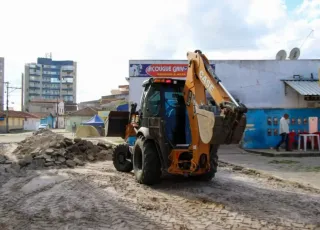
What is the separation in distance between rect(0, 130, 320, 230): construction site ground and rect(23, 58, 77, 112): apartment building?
444 feet

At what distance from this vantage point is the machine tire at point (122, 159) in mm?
11164

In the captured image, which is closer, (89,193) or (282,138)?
(89,193)

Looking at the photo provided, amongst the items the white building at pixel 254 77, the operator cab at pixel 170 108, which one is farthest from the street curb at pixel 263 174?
the white building at pixel 254 77

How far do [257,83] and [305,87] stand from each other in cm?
251

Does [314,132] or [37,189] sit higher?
[314,132]

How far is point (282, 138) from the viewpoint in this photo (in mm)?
16969

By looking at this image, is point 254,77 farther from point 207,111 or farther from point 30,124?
point 30,124

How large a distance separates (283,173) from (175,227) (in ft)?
20.9

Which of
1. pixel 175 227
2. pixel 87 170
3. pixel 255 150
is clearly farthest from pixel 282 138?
pixel 175 227

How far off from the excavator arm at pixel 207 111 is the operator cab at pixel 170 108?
0.34 m

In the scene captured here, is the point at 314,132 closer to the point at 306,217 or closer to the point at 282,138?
the point at 282,138

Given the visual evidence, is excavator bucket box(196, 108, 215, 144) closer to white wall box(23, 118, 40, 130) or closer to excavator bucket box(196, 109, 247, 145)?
excavator bucket box(196, 109, 247, 145)

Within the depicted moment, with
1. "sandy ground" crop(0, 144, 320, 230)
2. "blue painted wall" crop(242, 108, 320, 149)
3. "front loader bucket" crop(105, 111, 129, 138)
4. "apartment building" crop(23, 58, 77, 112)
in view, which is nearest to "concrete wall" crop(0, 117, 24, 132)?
"blue painted wall" crop(242, 108, 320, 149)

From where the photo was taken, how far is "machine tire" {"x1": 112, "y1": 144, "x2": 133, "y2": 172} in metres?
11.2
